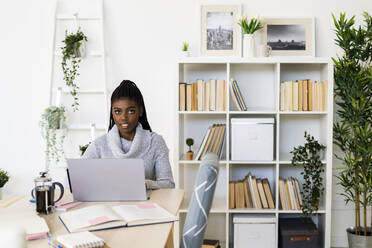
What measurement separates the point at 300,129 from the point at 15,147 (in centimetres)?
244

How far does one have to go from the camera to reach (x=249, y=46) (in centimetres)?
340

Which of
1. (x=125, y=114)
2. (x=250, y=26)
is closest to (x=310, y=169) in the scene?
(x=250, y=26)

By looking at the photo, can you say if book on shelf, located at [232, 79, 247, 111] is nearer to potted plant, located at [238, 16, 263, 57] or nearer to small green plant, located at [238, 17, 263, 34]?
potted plant, located at [238, 16, 263, 57]

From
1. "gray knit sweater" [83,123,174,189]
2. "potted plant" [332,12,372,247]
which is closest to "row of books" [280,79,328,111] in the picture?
"potted plant" [332,12,372,247]

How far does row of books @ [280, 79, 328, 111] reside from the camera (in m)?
3.36

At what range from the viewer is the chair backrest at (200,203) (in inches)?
54.7

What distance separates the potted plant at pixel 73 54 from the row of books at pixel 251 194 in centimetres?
145

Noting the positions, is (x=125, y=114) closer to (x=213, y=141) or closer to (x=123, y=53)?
(x=213, y=141)

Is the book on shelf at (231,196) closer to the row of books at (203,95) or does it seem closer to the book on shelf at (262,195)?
the book on shelf at (262,195)

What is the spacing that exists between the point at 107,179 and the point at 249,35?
6.63 feet

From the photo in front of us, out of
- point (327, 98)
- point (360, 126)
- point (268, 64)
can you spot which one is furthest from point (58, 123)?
point (360, 126)

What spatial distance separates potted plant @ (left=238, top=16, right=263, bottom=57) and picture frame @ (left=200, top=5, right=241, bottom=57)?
16 centimetres

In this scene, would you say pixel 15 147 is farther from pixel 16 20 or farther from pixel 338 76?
pixel 338 76

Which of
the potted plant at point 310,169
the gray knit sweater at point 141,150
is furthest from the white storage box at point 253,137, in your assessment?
the gray knit sweater at point 141,150
